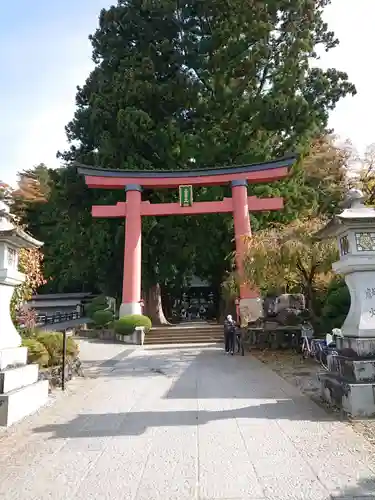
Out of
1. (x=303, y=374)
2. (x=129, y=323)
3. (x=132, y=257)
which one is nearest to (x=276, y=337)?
(x=303, y=374)

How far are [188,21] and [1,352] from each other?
71.3 ft

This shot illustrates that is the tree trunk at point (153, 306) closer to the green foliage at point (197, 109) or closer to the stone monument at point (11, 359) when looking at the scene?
the green foliage at point (197, 109)

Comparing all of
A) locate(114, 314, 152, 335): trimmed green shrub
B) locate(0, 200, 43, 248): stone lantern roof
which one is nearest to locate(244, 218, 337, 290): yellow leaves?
locate(114, 314, 152, 335): trimmed green shrub

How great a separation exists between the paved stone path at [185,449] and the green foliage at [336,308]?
5574 millimetres

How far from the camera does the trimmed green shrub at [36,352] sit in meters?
7.91

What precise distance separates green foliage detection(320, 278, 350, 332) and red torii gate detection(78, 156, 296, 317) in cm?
668

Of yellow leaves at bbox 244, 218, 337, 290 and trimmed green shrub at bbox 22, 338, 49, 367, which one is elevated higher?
yellow leaves at bbox 244, 218, 337, 290

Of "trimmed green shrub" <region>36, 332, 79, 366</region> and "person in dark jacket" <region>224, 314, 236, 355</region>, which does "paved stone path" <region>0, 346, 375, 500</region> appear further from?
"person in dark jacket" <region>224, 314, 236, 355</region>

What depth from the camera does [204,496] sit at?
319 centimetres

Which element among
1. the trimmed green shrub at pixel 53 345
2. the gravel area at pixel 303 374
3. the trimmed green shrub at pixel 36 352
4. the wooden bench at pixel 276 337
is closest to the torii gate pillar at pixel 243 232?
the wooden bench at pixel 276 337

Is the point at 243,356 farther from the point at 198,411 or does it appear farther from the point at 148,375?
the point at 198,411

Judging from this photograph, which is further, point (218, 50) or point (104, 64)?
point (104, 64)

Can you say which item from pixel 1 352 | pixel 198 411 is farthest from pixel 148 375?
pixel 1 352

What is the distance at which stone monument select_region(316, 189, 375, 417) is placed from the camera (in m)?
5.43
